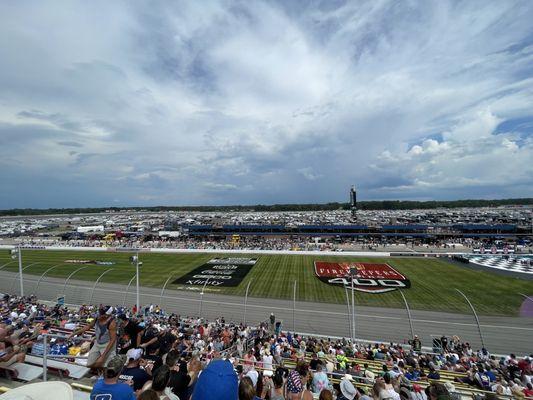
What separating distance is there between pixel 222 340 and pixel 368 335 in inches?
418

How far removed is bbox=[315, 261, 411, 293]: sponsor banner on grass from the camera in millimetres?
30391

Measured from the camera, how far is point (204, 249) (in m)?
57.3

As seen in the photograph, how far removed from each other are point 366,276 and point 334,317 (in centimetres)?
1530

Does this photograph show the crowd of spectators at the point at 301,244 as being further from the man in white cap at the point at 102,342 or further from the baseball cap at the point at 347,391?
the man in white cap at the point at 102,342

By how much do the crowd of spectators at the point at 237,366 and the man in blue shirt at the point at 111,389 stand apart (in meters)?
0.01

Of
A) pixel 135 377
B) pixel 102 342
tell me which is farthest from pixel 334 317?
pixel 135 377

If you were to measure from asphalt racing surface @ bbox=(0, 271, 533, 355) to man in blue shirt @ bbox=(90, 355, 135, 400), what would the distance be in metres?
15.7

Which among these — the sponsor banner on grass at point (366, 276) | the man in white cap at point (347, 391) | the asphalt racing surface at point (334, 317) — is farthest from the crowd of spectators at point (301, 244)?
the man in white cap at point (347, 391)

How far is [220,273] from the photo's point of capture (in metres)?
A: 37.2

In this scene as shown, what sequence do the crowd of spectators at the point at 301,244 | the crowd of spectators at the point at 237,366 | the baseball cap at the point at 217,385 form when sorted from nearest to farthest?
the baseball cap at the point at 217,385
the crowd of spectators at the point at 237,366
the crowd of spectators at the point at 301,244

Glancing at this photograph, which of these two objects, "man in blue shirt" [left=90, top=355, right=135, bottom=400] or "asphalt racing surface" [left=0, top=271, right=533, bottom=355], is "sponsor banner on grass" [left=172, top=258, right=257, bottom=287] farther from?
"man in blue shirt" [left=90, top=355, right=135, bottom=400]

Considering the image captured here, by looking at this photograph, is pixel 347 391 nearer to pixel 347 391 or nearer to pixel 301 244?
pixel 347 391

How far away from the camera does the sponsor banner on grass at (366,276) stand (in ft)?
99.7

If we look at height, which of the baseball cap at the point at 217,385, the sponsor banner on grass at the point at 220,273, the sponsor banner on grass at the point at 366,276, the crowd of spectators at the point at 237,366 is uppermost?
the baseball cap at the point at 217,385
